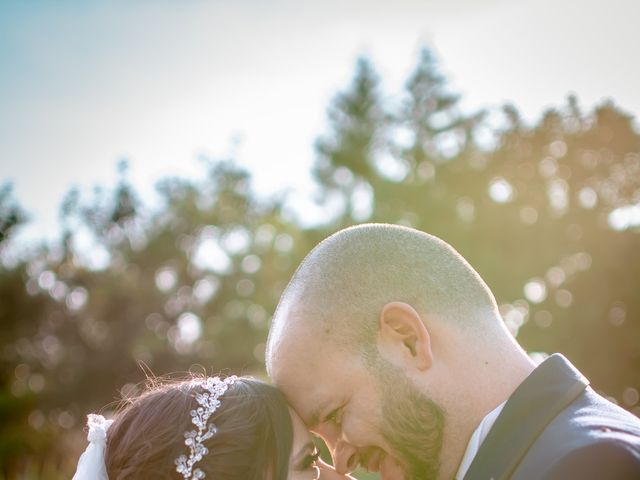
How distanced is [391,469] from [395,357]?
0.58 m

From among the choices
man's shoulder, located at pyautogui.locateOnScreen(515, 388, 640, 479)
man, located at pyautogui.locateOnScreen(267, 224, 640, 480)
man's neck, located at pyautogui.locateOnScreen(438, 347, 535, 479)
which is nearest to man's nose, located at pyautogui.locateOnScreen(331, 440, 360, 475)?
man, located at pyautogui.locateOnScreen(267, 224, 640, 480)

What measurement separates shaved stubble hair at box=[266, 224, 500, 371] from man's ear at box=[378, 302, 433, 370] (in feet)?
0.21

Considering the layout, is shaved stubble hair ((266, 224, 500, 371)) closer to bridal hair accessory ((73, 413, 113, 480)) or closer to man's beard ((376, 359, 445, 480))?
man's beard ((376, 359, 445, 480))

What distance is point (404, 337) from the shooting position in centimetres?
328

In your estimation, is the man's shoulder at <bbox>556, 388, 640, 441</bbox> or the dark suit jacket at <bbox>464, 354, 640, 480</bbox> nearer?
the dark suit jacket at <bbox>464, 354, 640, 480</bbox>

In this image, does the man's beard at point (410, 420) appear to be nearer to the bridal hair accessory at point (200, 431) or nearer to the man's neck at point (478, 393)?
the man's neck at point (478, 393)

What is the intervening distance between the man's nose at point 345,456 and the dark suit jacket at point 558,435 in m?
0.84

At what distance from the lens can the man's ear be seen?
3223 mm

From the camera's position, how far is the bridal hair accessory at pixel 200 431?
127 inches

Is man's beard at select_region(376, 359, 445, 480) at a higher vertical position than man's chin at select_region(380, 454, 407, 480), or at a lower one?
higher

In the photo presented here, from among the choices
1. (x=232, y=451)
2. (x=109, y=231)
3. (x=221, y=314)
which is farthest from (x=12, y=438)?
(x=232, y=451)

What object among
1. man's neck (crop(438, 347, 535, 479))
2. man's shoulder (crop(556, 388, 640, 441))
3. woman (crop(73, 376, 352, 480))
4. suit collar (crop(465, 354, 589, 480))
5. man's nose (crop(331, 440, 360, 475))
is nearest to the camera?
man's shoulder (crop(556, 388, 640, 441))

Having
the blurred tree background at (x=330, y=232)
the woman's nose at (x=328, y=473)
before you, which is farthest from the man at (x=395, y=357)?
the blurred tree background at (x=330, y=232)

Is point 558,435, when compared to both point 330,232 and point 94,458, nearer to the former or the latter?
point 94,458
